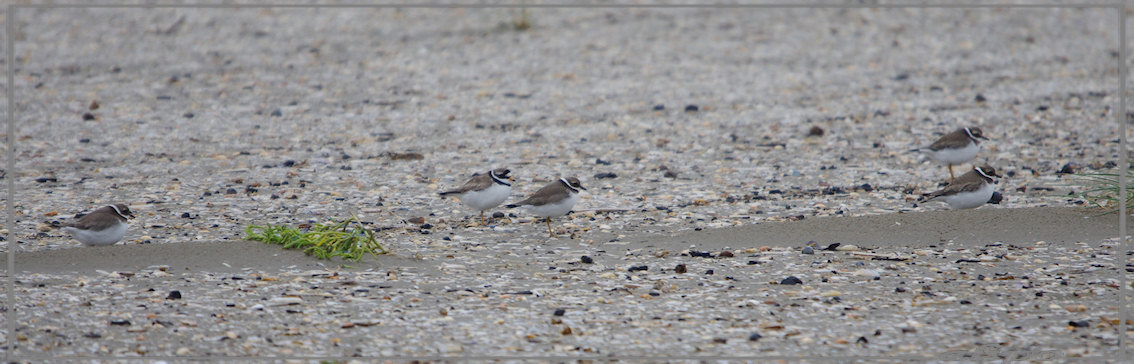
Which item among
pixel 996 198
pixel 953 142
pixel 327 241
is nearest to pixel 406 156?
pixel 327 241

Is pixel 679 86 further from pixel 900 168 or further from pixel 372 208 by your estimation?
pixel 372 208

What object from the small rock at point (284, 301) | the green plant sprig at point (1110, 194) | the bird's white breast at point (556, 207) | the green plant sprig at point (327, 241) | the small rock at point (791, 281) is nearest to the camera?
the small rock at point (284, 301)

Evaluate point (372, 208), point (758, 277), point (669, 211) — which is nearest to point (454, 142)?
point (372, 208)

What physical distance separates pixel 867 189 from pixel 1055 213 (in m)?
1.75

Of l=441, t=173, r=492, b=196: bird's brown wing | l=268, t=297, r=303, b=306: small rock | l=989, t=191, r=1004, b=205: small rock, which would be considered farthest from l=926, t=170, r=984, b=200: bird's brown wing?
l=268, t=297, r=303, b=306: small rock

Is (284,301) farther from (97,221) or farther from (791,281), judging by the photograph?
(791,281)

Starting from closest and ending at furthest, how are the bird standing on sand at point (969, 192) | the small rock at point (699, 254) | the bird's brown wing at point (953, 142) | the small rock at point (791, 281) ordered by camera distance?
the small rock at point (791, 281), the small rock at point (699, 254), the bird standing on sand at point (969, 192), the bird's brown wing at point (953, 142)

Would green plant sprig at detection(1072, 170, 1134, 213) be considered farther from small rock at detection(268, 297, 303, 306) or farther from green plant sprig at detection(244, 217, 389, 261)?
small rock at detection(268, 297, 303, 306)

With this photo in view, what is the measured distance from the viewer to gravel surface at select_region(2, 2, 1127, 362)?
6098 millimetres

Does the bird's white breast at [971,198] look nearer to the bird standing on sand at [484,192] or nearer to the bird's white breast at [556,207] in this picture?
the bird's white breast at [556,207]

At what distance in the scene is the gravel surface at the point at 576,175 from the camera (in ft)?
20.0

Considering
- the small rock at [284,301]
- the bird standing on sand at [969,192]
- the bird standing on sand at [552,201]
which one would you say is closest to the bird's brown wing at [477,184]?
the bird standing on sand at [552,201]

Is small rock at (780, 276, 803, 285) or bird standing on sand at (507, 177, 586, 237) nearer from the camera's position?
small rock at (780, 276, 803, 285)

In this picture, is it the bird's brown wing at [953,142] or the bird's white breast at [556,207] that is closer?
the bird's white breast at [556,207]
